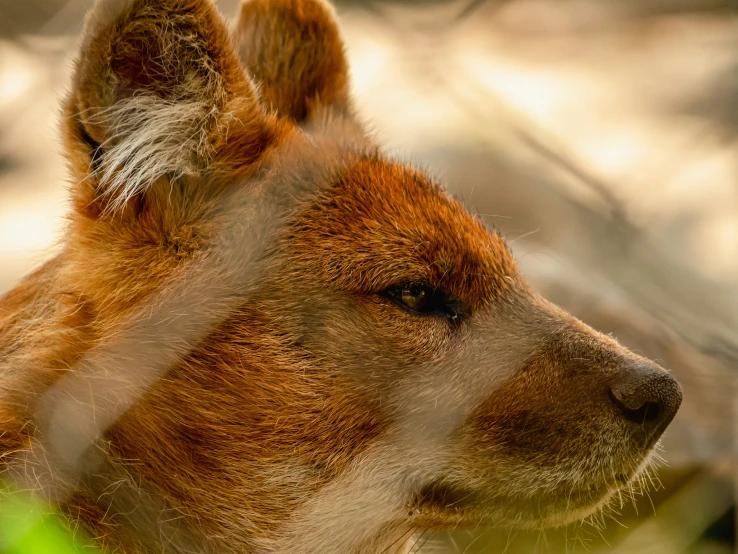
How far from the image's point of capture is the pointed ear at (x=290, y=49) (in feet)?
12.0

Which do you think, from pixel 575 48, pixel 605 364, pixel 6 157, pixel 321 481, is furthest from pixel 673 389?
pixel 575 48

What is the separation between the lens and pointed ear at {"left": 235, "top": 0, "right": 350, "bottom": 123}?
3662 millimetres

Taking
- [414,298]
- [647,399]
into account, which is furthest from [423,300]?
[647,399]

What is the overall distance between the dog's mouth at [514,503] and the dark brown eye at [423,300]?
1.71ft

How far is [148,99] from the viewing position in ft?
8.45

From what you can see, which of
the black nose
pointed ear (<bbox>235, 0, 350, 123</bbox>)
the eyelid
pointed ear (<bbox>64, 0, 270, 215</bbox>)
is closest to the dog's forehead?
the eyelid

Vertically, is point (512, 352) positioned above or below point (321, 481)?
above

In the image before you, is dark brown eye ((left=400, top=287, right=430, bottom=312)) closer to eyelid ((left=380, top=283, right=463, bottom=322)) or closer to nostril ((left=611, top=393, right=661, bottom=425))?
eyelid ((left=380, top=283, right=463, bottom=322))

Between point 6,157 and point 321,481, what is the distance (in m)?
2.81

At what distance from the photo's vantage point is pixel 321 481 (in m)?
2.66

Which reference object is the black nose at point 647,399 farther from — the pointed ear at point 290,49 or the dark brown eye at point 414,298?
the pointed ear at point 290,49

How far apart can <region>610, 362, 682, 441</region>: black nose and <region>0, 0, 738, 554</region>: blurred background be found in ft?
2.31

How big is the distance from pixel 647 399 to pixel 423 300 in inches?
28.5

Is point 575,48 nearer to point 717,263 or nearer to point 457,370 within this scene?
point 717,263
